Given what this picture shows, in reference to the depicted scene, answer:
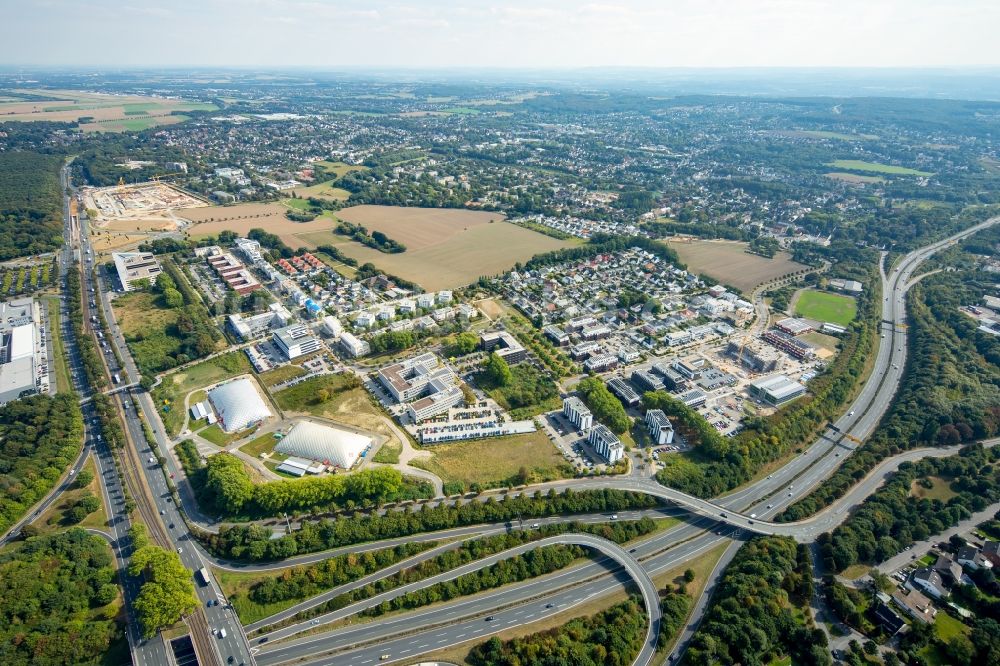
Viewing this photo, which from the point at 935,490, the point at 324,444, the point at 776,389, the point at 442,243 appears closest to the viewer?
the point at 935,490

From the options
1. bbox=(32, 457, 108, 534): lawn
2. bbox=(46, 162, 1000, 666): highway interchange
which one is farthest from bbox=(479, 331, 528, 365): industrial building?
bbox=(32, 457, 108, 534): lawn

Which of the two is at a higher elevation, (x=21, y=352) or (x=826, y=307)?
(x=826, y=307)

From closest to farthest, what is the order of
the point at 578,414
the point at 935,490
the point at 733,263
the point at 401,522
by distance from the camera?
the point at 401,522, the point at 935,490, the point at 578,414, the point at 733,263

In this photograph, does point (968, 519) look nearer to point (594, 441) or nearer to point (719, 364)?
point (719, 364)

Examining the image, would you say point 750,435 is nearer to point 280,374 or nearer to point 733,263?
point 280,374

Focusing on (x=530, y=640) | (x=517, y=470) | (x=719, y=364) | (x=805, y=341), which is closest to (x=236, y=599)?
(x=530, y=640)

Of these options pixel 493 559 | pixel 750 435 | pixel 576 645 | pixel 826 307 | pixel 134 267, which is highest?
pixel 134 267

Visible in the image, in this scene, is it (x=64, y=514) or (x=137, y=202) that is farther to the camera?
(x=137, y=202)

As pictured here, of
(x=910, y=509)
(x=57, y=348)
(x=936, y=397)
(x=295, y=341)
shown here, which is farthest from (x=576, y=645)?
(x=57, y=348)
